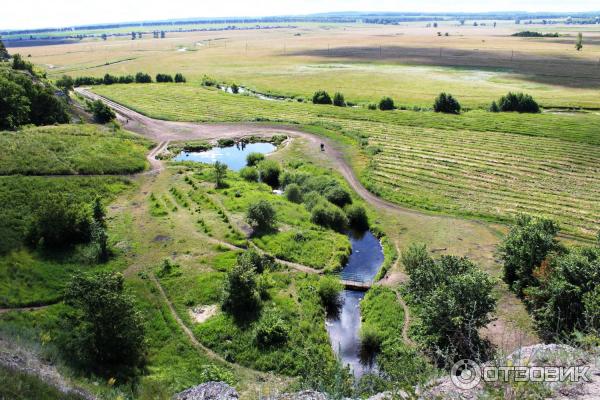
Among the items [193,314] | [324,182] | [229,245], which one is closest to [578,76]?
[324,182]

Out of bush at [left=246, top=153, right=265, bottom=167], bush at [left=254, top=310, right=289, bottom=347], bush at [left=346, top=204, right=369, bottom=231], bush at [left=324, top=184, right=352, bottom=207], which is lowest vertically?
bush at [left=254, top=310, right=289, bottom=347]

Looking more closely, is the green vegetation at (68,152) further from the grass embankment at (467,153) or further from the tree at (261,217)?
the grass embankment at (467,153)

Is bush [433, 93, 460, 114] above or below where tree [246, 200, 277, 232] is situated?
above

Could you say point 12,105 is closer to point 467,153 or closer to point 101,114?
point 101,114

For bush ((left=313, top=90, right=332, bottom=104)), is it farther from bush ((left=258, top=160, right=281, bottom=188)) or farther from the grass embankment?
bush ((left=258, top=160, right=281, bottom=188))

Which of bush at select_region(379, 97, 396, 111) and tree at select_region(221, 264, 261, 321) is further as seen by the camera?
bush at select_region(379, 97, 396, 111)

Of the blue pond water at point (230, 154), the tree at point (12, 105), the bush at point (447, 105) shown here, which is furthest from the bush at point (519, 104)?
the tree at point (12, 105)

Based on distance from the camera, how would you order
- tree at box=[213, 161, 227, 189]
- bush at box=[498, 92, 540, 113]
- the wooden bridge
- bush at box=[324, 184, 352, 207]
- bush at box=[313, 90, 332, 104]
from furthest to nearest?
bush at box=[313, 90, 332, 104]
bush at box=[498, 92, 540, 113]
tree at box=[213, 161, 227, 189]
bush at box=[324, 184, 352, 207]
the wooden bridge

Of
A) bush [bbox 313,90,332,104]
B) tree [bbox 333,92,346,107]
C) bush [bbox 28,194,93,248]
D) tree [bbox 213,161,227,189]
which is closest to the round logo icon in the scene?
bush [bbox 28,194,93,248]
